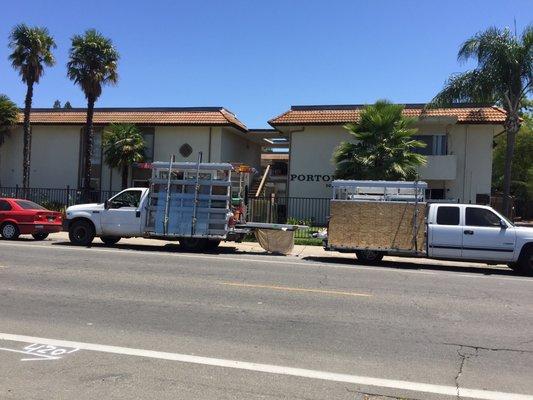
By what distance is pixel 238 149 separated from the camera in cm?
3369

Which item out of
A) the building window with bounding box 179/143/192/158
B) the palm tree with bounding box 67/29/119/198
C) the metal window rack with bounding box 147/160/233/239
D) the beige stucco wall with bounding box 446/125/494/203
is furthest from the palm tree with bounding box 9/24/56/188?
the beige stucco wall with bounding box 446/125/494/203

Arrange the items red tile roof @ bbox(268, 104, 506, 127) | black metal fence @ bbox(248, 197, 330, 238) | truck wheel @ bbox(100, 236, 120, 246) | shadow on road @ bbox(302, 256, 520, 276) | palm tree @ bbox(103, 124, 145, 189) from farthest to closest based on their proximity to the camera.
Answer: palm tree @ bbox(103, 124, 145, 189) < red tile roof @ bbox(268, 104, 506, 127) < black metal fence @ bbox(248, 197, 330, 238) < truck wheel @ bbox(100, 236, 120, 246) < shadow on road @ bbox(302, 256, 520, 276)

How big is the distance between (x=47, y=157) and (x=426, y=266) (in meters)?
25.4

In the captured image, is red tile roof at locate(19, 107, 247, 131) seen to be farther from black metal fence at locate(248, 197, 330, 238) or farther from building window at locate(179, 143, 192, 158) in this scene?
black metal fence at locate(248, 197, 330, 238)

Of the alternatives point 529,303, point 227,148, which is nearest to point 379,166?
point 227,148

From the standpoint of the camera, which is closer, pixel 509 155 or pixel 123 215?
pixel 123 215

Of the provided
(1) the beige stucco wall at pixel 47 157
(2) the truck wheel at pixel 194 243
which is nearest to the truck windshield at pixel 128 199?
(2) the truck wheel at pixel 194 243

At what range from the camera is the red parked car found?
1814cm

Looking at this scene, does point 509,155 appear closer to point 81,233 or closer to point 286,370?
point 81,233

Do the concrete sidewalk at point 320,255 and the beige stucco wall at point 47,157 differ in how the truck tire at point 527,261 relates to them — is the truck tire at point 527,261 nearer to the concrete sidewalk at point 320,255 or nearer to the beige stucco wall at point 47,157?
the concrete sidewalk at point 320,255

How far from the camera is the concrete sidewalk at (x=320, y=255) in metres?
15.1

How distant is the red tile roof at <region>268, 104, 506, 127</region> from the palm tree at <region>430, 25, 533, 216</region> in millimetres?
3523

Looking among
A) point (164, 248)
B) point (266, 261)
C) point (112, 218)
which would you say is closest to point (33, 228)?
point (112, 218)

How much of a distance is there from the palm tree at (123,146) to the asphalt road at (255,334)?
17.7m
